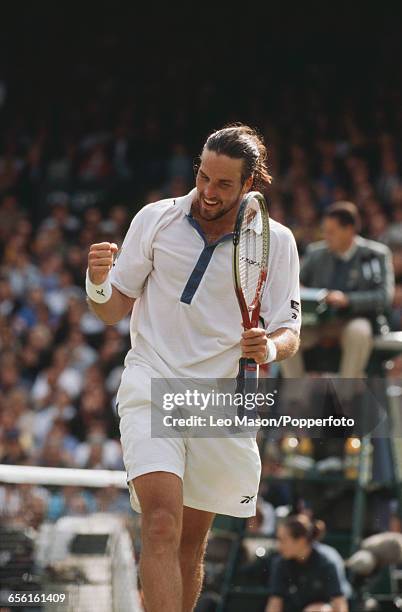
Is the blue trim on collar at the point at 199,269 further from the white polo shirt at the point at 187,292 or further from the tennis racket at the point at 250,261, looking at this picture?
the tennis racket at the point at 250,261

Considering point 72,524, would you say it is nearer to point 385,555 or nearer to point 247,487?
point 385,555

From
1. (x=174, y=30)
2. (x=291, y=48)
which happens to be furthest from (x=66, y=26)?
(x=291, y=48)

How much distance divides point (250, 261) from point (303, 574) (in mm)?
3911

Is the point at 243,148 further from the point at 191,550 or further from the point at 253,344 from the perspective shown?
the point at 191,550

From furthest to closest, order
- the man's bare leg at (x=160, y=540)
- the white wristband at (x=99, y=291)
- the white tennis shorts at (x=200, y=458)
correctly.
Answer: the white wristband at (x=99, y=291), the white tennis shorts at (x=200, y=458), the man's bare leg at (x=160, y=540)

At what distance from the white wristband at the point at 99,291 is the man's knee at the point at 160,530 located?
92 centimetres

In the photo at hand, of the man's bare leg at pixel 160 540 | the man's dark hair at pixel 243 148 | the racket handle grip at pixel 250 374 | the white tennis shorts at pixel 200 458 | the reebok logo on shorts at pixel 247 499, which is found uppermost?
the man's dark hair at pixel 243 148

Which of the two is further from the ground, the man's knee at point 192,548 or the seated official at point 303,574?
the seated official at point 303,574

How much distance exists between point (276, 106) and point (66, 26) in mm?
4988

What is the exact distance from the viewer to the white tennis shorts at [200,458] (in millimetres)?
5320

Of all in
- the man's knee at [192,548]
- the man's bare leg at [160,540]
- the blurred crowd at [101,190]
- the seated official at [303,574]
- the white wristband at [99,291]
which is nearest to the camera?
the man's bare leg at [160,540]

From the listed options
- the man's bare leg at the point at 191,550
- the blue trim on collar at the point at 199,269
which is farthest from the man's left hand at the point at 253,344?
the man's bare leg at the point at 191,550

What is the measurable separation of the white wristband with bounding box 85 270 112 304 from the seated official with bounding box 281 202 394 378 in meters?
3.83

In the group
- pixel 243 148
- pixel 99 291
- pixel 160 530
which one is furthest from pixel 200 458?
pixel 243 148
